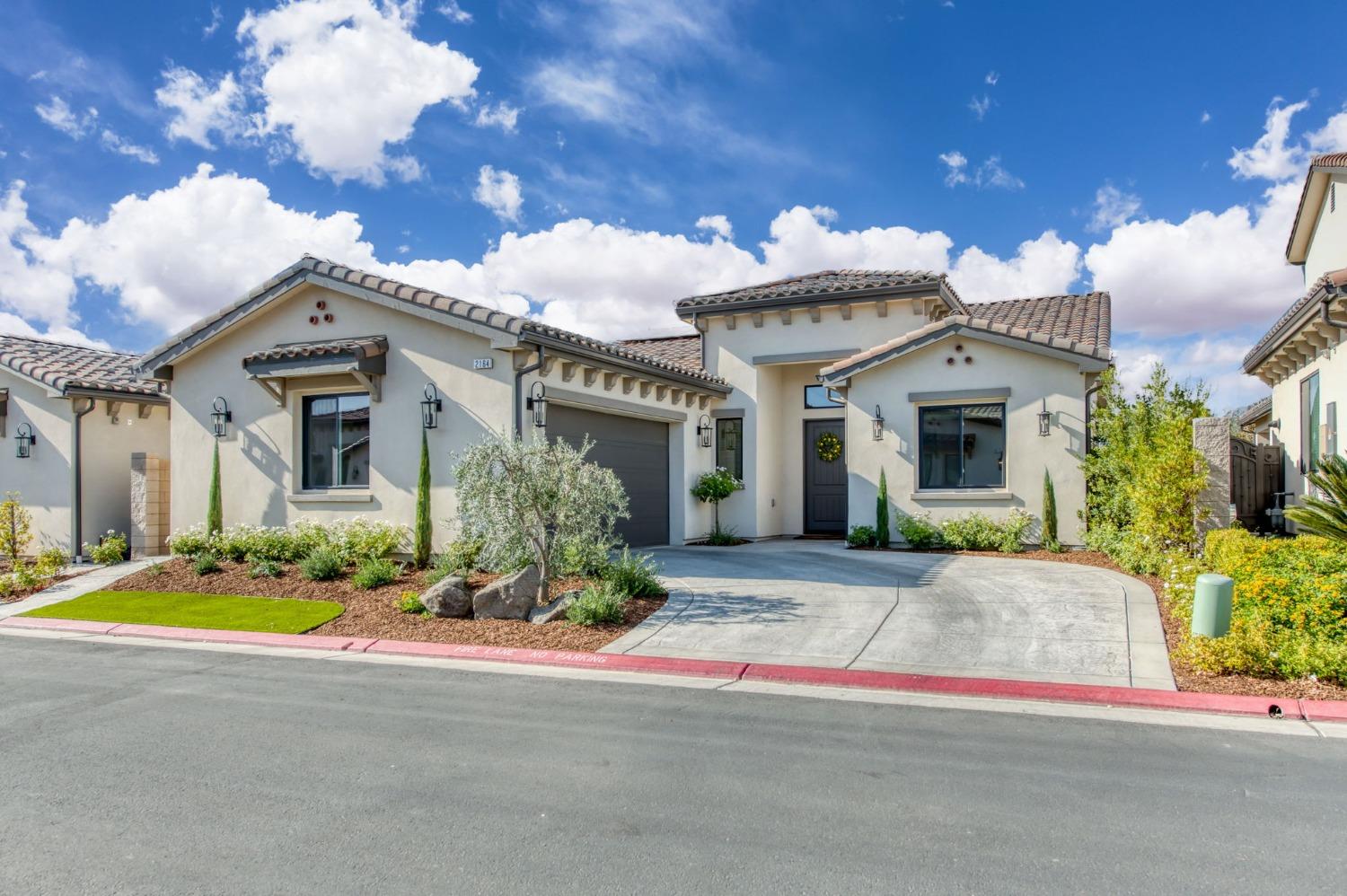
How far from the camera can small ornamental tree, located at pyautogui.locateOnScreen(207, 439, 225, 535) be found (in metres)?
14.2

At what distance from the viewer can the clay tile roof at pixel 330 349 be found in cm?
1291

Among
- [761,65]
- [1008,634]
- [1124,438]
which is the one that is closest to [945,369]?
[1124,438]

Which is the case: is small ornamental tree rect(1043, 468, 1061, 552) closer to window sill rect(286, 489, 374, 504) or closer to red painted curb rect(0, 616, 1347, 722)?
red painted curb rect(0, 616, 1347, 722)

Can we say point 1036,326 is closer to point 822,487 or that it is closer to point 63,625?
point 822,487

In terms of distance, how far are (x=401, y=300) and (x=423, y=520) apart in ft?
11.0

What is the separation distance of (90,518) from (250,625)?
793cm

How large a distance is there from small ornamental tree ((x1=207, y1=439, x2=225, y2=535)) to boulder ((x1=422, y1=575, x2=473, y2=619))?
20.3ft

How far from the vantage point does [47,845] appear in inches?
165

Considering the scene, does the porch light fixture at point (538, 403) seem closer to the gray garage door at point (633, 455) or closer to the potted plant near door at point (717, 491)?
the gray garage door at point (633, 455)

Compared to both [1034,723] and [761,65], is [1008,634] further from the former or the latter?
[761,65]

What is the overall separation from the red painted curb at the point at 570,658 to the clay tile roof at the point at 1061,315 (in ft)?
33.6

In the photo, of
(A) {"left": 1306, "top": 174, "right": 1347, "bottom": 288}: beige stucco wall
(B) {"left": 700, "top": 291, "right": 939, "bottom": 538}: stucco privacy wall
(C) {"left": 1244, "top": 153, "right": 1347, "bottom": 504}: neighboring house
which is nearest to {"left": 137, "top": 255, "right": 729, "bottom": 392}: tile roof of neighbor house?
(B) {"left": 700, "top": 291, "right": 939, "bottom": 538}: stucco privacy wall

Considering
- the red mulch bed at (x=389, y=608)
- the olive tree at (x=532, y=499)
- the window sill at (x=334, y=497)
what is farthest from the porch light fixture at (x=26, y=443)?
the olive tree at (x=532, y=499)

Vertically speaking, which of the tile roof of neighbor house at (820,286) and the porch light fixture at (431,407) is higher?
the tile roof of neighbor house at (820,286)
